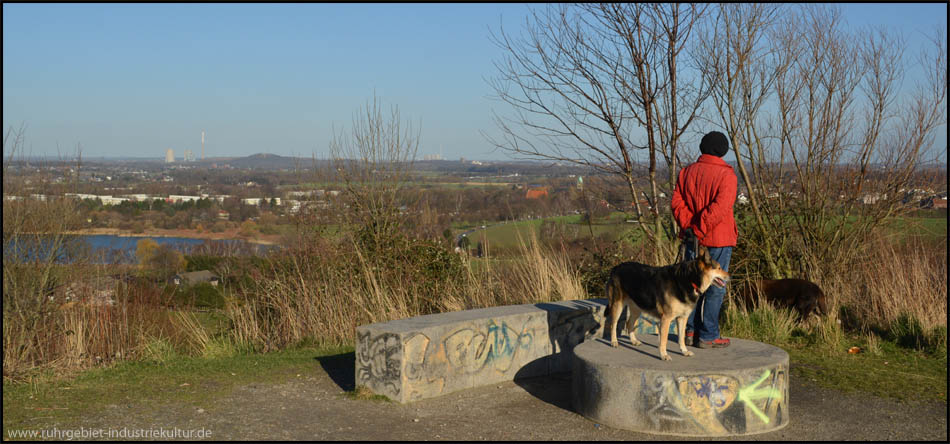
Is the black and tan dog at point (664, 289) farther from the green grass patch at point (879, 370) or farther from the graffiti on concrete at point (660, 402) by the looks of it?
the green grass patch at point (879, 370)

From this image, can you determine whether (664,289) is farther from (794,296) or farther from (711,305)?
(794,296)

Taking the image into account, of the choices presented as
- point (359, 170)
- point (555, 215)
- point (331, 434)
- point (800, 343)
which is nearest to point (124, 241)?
point (359, 170)

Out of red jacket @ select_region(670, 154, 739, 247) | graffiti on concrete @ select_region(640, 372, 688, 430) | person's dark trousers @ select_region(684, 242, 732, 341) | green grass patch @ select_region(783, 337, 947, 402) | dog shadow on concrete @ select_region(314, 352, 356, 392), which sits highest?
red jacket @ select_region(670, 154, 739, 247)

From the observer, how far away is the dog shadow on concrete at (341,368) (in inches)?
282

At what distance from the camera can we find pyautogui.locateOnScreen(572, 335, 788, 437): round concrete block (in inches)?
219

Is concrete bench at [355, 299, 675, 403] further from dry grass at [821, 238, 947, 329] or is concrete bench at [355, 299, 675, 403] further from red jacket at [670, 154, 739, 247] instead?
dry grass at [821, 238, 947, 329]

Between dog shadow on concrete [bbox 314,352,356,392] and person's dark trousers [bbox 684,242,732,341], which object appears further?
dog shadow on concrete [bbox 314,352,356,392]

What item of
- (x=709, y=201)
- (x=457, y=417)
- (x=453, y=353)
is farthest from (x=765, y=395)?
(x=453, y=353)

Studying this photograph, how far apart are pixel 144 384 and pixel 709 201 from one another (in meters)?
5.18

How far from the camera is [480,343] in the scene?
6.96m

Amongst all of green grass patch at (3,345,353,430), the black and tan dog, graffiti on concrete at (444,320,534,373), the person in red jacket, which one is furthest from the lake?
the person in red jacket

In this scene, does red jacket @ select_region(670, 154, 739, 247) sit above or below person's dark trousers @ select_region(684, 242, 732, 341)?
above

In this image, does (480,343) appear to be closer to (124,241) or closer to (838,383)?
(838,383)

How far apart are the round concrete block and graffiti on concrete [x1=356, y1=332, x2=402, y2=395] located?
1.57m
